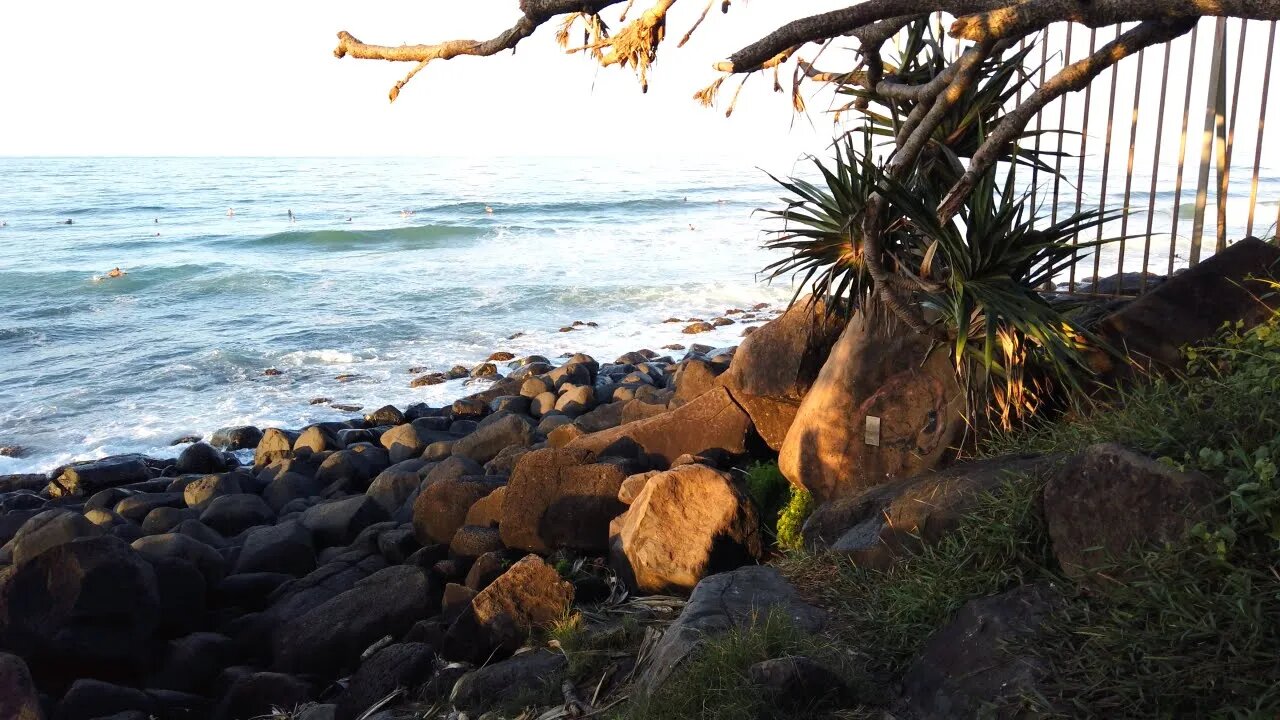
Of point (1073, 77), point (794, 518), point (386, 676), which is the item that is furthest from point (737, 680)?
point (1073, 77)

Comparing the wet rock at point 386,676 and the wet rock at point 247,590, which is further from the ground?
the wet rock at point 386,676

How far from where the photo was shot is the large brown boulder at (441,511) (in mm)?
7422

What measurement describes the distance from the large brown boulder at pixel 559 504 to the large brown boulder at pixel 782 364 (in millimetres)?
1143

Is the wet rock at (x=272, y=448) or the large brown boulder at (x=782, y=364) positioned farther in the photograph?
the wet rock at (x=272, y=448)

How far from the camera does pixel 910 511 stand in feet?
15.0

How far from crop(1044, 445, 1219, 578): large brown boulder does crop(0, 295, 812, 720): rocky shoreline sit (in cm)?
164

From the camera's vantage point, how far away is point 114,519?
363 inches

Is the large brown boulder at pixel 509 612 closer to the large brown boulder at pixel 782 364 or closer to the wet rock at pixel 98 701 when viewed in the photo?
the wet rock at pixel 98 701

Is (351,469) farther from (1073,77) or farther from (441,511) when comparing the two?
(1073,77)

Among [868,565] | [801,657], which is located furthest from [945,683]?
[868,565]

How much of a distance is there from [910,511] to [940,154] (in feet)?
9.01

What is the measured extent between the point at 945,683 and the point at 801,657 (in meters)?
0.53

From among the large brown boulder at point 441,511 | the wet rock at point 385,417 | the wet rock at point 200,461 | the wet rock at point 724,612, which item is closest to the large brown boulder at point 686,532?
the wet rock at point 724,612

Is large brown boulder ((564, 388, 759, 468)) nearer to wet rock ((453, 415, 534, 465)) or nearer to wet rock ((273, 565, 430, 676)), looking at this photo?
wet rock ((273, 565, 430, 676))
